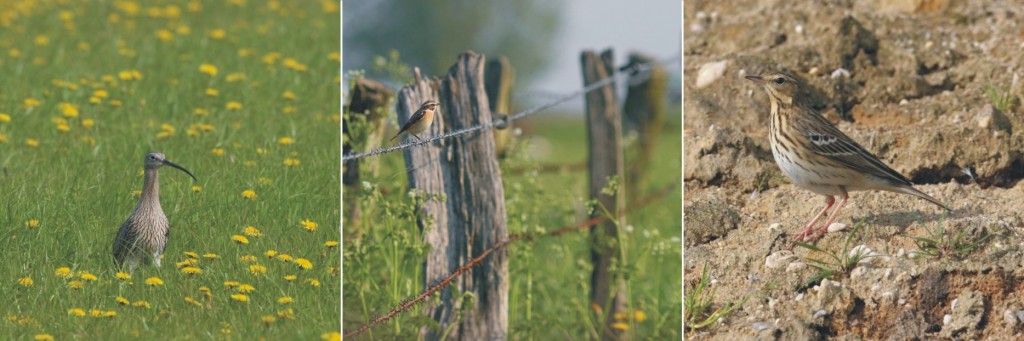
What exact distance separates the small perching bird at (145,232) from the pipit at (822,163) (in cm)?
311

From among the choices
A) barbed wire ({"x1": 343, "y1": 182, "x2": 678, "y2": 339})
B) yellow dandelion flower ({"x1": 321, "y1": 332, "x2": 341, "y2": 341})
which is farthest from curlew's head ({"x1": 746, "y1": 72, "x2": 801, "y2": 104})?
yellow dandelion flower ({"x1": 321, "y1": 332, "x2": 341, "y2": 341})

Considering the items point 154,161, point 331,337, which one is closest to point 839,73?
point 331,337

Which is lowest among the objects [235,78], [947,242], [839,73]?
[947,242]

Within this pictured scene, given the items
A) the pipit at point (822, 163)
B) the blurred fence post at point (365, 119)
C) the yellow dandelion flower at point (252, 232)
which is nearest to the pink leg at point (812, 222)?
the pipit at point (822, 163)

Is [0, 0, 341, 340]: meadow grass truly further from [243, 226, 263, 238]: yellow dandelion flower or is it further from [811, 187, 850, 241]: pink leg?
[811, 187, 850, 241]: pink leg

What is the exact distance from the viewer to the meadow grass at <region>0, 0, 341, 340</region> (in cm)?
600

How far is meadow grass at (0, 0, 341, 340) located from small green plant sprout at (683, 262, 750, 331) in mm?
1679

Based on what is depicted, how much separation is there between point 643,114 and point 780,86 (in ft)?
14.4

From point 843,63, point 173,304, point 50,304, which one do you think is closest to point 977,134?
point 843,63

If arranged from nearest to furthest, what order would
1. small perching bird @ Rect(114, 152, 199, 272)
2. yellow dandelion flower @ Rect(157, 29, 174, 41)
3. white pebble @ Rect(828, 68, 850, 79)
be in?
1. small perching bird @ Rect(114, 152, 199, 272)
2. white pebble @ Rect(828, 68, 850, 79)
3. yellow dandelion flower @ Rect(157, 29, 174, 41)

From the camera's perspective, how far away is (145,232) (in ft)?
20.7

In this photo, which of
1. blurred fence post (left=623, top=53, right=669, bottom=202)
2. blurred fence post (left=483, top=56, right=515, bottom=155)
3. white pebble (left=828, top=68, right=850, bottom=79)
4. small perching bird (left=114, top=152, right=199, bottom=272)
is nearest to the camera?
small perching bird (left=114, top=152, right=199, bottom=272)

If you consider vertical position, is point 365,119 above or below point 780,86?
below

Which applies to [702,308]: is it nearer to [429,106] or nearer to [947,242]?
[947,242]
